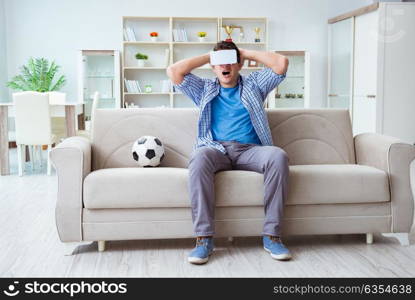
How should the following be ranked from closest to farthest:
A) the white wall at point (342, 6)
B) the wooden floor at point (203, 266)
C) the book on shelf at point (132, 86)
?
the wooden floor at point (203, 266) < the book on shelf at point (132, 86) < the white wall at point (342, 6)

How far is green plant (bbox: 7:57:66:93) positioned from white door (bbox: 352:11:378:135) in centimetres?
411

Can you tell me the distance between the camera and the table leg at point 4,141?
5.40 metres

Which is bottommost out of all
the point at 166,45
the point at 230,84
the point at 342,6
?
the point at 230,84

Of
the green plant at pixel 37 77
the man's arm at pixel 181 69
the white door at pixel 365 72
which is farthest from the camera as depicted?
the green plant at pixel 37 77

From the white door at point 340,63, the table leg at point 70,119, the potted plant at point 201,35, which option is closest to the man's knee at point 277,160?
the table leg at point 70,119

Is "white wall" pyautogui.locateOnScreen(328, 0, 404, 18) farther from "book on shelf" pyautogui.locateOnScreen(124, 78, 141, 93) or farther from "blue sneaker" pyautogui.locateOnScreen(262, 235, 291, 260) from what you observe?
"blue sneaker" pyautogui.locateOnScreen(262, 235, 291, 260)

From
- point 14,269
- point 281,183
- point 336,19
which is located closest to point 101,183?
point 14,269

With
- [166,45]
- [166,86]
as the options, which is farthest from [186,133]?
[166,45]

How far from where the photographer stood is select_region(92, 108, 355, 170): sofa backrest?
308 centimetres

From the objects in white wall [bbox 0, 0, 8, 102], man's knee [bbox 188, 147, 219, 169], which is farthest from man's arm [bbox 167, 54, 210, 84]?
white wall [bbox 0, 0, 8, 102]

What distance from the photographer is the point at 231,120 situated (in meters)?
2.89

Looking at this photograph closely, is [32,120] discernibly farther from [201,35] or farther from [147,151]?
[201,35]

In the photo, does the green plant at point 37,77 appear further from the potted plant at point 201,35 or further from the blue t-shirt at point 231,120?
the blue t-shirt at point 231,120

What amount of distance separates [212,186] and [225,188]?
9cm
